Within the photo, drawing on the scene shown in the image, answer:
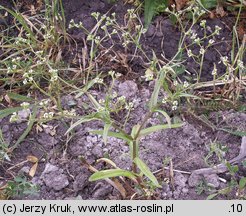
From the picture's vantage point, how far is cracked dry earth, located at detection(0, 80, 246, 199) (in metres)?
1.93

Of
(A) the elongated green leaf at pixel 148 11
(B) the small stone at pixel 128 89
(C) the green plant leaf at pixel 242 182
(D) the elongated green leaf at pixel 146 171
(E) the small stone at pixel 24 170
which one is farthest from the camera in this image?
(A) the elongated green leaf at pixel 148 11

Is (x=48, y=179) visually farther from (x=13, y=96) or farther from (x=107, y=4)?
(x=107, y=4)

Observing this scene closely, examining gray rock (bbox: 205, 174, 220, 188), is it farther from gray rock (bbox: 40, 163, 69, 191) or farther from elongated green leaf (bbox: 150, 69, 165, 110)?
gray rock (bbox: 40, 163, 69, 191)

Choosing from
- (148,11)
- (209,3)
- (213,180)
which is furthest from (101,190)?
(209,3)

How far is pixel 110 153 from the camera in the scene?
2025 millimetres

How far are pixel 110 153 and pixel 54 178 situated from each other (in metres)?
0.24

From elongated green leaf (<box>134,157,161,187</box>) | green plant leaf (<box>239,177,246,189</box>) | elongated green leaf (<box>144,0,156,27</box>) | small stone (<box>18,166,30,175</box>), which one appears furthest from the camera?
elongated green leaf (<box>144,0,156,27</box>)

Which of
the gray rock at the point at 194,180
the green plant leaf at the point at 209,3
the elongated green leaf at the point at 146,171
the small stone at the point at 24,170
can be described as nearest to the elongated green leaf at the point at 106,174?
the elongated green leaf at the point at 146,171

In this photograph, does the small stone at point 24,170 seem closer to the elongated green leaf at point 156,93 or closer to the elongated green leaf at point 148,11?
the elongated green leaf at point 156,93

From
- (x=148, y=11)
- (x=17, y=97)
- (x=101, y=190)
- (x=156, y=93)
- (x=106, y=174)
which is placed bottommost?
(x=101, y=190)

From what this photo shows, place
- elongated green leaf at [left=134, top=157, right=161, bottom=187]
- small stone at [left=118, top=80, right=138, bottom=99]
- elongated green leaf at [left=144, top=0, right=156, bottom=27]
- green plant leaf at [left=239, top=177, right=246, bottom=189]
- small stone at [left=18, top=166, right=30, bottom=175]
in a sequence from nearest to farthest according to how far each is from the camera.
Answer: elongated green leaf at [left=134, top=157, right=161, bottom=187] → green plant leaf at [left=239, top=177, right=246, bottom=189] → small stone at [left=18, top=166, right=30, bottom=175] → small stone at [left=118, top=80, right=138, bottom=99] → elongated green leaf at [left=144, top=0, right=156, bottom=27]

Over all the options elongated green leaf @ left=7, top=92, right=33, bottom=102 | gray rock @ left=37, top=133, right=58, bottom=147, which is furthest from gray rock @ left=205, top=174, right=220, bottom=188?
elongated green leaf @ left=7, top=92, right=33, bottom=102

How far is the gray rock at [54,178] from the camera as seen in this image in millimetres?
1939

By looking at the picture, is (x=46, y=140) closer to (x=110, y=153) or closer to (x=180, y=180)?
(x=110, y=153)
